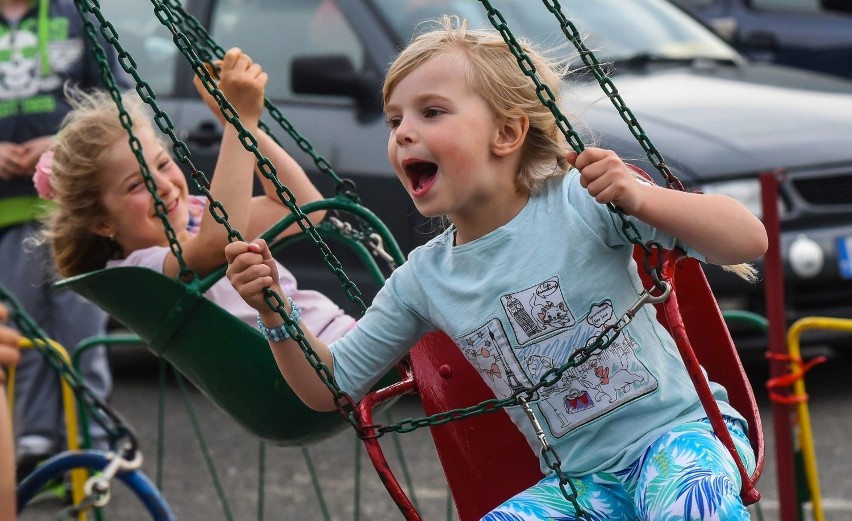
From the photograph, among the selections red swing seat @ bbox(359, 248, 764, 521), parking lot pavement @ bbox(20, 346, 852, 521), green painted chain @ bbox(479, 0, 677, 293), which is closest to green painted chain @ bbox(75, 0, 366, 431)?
red swing seat @ bbox(359, 248, 764, 521)

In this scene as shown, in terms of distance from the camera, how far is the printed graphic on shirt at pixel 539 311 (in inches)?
112

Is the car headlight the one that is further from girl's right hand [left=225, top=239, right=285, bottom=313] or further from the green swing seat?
girl's right hand [left=225, top=239, right=285, bottom=313]

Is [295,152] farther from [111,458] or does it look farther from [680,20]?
[111,458]

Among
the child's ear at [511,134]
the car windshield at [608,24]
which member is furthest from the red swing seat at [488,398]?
the car windshield at [608,24]

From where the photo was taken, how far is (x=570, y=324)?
2855mm

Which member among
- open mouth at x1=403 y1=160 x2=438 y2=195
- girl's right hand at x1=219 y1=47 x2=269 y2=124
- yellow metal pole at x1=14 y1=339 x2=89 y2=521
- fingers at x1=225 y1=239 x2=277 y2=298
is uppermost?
open mouth at x1=403 y1=160 x2=438 y2=195

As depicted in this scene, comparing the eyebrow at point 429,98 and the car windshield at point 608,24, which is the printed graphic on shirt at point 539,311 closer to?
the eyebrow at point 429,98

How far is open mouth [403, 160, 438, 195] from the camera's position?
2857mm

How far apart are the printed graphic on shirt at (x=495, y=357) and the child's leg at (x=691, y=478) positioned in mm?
288

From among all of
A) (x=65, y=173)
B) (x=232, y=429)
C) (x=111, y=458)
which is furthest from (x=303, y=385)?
(x=232, y=429)

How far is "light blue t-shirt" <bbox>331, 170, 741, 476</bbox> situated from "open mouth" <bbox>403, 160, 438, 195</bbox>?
0.16m

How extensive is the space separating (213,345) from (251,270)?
0.68 meters

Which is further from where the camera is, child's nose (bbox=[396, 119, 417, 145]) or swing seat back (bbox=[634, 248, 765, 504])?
swing seat back (bbox=[634, 248, 765, 504])

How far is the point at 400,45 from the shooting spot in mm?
6148
